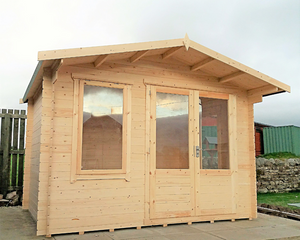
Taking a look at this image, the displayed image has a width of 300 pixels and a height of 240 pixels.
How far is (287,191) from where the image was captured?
38.4 feet

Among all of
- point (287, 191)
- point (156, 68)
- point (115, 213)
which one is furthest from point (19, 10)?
point (287, 191)

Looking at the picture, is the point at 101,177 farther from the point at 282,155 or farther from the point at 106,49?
the point at 282,155

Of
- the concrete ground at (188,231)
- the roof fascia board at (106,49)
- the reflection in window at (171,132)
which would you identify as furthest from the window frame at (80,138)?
the concrete ground at (188,231)

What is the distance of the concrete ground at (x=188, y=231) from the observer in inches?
178

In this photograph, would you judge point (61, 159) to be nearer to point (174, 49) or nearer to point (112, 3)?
point (174, 49)

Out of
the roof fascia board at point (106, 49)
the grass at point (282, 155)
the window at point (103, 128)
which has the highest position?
the roof fascia board at point (106, 49)

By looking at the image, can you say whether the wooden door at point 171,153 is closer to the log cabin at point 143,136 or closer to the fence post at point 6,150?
the log cabin at point 143,136

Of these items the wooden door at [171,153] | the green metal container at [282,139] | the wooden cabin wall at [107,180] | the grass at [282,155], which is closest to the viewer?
the wooden cabin wall at [107,180]

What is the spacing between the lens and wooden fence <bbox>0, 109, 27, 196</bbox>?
295 inches

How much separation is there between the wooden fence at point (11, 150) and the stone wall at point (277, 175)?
27.0 ft

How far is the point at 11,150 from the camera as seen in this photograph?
7.64 metres

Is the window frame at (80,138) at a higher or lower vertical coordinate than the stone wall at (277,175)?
higher

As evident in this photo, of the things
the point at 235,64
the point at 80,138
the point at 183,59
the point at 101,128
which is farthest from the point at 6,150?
the point at 235,64

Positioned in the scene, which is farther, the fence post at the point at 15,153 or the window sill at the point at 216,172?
the fence post at the point at 15,153
